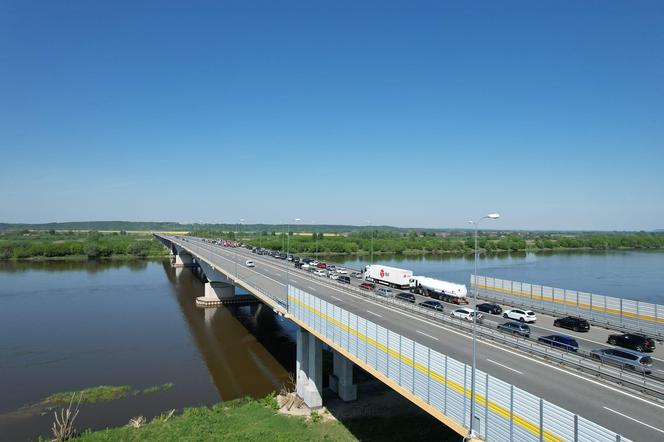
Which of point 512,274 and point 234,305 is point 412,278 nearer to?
point 234,305

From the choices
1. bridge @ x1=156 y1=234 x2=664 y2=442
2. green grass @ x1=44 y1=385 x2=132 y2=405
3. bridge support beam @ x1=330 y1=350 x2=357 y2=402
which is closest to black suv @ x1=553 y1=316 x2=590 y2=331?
bridge @ x1=156 y1=234 x2=664 y2=442

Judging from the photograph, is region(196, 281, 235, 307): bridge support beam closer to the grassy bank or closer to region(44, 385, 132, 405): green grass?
region(44, 385, 132, 405): green grass

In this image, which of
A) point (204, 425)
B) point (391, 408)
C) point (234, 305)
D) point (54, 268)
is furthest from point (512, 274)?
point (54, 268)

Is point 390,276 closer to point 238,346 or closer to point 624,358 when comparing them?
point 238,346

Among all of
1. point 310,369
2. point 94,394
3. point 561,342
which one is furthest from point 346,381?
point 94,394

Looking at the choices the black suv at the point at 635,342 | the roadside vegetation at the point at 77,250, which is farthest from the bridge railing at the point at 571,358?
the roadside vegetation at the point at 77,250

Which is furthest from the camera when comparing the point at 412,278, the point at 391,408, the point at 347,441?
the point at 412,278

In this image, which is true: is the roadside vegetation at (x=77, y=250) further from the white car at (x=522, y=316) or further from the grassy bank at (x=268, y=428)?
the white car at (x=522, y=316)
